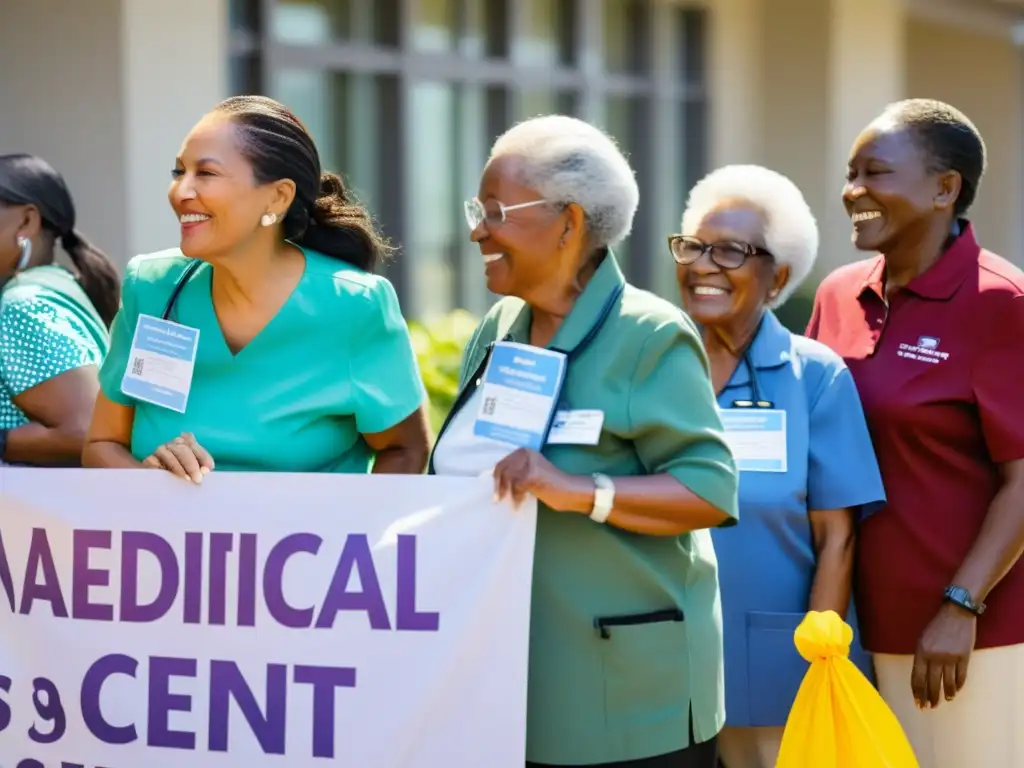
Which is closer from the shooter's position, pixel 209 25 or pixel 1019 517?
pixel 1019 517

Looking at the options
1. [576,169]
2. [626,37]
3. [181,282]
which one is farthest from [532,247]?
[626,37]

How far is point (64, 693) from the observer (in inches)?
123

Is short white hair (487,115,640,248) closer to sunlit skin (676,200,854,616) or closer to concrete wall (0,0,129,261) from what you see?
sunlit skin (676,200,854,616)

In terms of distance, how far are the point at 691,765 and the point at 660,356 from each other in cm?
79

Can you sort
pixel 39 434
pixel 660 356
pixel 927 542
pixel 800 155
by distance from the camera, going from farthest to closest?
pixel 800 155 < pixel 39 434 < pixel 927 542 < pixel 660 356

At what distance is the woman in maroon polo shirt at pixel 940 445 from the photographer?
10.8ft

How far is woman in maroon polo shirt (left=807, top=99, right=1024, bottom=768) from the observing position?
130 inches

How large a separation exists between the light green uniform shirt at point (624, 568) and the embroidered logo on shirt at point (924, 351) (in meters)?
0.77

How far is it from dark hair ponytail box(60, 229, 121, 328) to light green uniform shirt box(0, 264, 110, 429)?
0.83 feet

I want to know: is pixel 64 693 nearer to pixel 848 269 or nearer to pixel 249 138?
pixel 249 138

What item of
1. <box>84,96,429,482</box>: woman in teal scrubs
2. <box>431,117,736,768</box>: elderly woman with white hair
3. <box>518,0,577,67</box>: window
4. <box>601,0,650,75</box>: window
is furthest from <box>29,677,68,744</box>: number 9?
<box>601,0,650,75</box>: window

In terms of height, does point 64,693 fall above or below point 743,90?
below

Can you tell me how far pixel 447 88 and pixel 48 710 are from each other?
21.7 ft

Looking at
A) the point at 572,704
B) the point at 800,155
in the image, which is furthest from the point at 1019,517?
the point at 800,155
